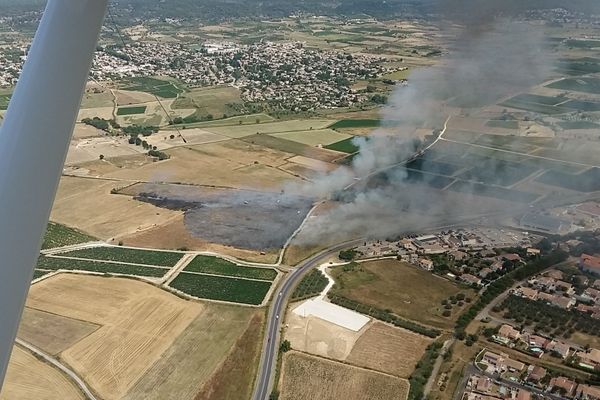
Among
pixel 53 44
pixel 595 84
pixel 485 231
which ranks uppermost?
pixel 53 44

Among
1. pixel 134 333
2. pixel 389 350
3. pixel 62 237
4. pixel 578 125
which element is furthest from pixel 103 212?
pixel 578 125

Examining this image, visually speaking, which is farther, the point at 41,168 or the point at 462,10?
the point at 462,10

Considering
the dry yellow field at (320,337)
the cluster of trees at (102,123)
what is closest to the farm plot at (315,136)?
the cluster of trees at (102,123)

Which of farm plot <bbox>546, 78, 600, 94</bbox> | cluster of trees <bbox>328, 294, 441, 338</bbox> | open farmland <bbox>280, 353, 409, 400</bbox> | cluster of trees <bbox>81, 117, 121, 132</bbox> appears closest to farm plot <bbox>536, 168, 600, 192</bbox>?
A: farm plot <bbox>546, 78, 600, 94</bbox>

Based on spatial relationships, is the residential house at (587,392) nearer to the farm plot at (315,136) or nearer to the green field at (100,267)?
the green field at (100,267)

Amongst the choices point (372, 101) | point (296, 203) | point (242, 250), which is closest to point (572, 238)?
point (296, 203)

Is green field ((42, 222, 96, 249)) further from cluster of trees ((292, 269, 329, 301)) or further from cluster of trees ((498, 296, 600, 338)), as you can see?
cluster of trees ((498, 296, 600, 338))

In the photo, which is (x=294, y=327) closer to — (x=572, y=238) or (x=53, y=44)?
(x=572, y=238)
